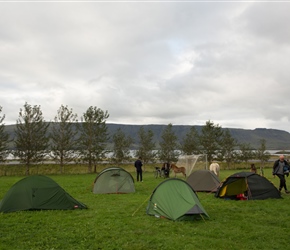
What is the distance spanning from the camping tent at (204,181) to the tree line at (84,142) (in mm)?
21507

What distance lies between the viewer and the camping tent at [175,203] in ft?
33.8

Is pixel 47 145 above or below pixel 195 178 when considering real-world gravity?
above

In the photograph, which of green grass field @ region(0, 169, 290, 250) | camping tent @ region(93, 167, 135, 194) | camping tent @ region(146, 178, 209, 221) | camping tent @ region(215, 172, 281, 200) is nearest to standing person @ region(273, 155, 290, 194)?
camping tent @ region(215, 172, 281, 200)

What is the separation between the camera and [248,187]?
48.0 ft

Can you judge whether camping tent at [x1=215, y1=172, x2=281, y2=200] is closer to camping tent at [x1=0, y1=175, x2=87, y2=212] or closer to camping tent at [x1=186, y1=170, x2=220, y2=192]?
camping tent at [x1=186, y1=170, x2=220, y2=192]

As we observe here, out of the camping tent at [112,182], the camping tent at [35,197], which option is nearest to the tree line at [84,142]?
the camping tent at [112,182]

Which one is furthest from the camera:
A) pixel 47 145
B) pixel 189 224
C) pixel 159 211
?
pixel 47 145

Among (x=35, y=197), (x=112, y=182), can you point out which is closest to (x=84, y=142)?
(x=112, y=182)

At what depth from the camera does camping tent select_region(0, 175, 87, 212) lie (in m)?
11.8

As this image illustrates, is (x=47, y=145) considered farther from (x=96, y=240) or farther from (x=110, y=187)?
(x=96, y=240)

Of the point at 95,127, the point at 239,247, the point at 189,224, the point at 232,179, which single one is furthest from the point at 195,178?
the point at 95,127

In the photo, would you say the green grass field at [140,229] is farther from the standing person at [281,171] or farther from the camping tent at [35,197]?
the standing person at [281,171]

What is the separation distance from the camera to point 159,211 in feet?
35.8

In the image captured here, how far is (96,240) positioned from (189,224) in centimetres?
326
